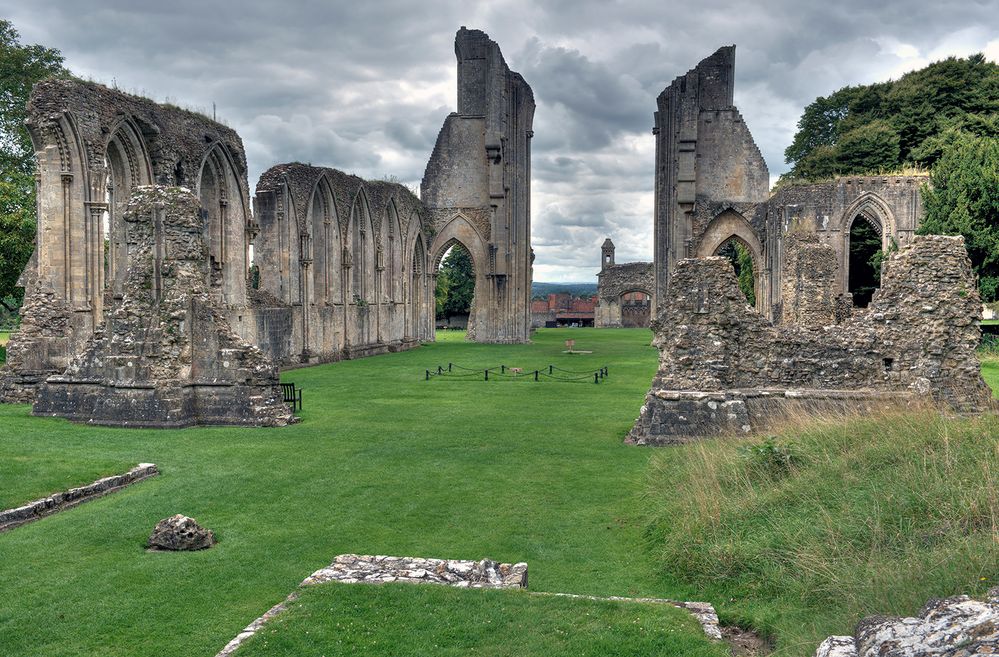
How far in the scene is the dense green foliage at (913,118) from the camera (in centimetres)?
3609

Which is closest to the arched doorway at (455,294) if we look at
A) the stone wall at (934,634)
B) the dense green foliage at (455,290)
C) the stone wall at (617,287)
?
the dense green foliage at (455,290)

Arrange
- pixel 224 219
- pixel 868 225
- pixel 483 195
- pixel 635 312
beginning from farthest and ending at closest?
pixel 635 312, pixel 483 195, pixel 868 225, pixel 224 219

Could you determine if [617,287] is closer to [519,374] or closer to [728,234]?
[728,234]

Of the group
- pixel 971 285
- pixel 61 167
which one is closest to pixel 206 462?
pixel 61 167

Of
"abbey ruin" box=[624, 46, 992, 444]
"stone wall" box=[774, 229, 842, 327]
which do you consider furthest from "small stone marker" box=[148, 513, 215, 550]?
"stone wall" box=[774, 229, 842, 327]

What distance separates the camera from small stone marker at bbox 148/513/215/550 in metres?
6.30

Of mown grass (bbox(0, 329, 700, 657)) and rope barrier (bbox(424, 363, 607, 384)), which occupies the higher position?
rope barrier (bbox(424, 363, 607, 384))

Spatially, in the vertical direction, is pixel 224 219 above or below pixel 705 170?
below

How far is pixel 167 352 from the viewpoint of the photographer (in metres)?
12.7

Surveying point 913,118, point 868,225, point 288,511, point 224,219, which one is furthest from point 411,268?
point 288,511

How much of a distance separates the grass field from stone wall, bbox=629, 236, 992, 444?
4.96 ft

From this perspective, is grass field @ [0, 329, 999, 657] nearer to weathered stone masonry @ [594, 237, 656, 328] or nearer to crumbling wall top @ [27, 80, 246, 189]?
crumbling wall top @ [27, 80, 246, 189]

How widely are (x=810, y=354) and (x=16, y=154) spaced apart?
28195mm

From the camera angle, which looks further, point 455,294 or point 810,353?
point 455,294
